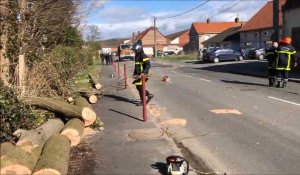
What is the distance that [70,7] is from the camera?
16.6 meters

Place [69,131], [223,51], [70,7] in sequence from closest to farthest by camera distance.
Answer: [69,131]
[70,7]
[223,51]

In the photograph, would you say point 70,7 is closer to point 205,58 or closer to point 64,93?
point 64,93

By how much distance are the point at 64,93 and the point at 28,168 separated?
7464 millimetres

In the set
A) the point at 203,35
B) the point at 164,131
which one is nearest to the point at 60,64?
the point at 164,131

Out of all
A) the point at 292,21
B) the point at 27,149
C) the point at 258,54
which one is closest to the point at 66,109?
the point at 27,149

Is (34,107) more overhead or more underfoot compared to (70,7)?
more underfoot

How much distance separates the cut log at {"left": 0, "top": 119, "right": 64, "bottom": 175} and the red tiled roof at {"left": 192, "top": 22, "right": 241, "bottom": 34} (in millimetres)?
101985

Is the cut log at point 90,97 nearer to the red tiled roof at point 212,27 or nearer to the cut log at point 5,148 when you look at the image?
the cut log at point 5,148

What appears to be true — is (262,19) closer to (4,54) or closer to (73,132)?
(4,54)

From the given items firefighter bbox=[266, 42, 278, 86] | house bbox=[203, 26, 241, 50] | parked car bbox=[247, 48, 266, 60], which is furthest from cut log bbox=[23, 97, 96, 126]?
house bbox=[203, 26, 241, 50]

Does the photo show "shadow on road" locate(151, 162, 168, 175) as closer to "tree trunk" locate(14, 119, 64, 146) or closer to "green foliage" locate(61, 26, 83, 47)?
"tree trunk" locate(14, 119, 64, 146)

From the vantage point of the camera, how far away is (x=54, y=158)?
662cm

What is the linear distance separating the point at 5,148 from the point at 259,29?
6788 cm

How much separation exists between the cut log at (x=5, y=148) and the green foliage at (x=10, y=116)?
47 centimetres
